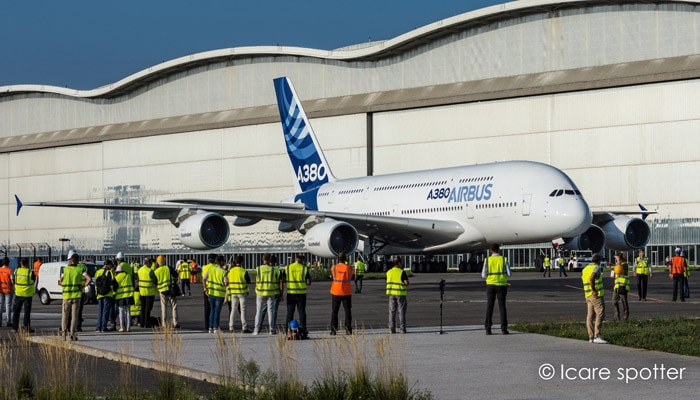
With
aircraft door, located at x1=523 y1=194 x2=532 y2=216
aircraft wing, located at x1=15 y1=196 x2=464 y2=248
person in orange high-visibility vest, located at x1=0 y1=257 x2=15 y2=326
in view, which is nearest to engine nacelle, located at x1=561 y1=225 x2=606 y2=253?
aircraft door, located at x1=523 y1=194 x2=532 y2=216

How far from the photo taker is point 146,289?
26109mm

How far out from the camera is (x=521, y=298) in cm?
3534

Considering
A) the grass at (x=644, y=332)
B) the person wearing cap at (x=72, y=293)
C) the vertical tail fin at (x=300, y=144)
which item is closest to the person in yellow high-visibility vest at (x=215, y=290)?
the person wearing cap at (x=72, y=293)

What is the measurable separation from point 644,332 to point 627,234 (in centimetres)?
2731

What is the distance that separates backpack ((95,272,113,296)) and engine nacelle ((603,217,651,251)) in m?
27.6

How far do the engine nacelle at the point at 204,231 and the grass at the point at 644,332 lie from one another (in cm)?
2208

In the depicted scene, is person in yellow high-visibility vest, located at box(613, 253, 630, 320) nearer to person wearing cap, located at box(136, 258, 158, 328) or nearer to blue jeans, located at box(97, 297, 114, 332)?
person wearing cap, located at box(136, 258, 158, 328)

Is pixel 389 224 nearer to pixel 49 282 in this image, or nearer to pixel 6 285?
pixel 49 282

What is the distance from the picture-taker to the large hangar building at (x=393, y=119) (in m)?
68.9

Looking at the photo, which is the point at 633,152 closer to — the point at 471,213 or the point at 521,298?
the point at 471,213

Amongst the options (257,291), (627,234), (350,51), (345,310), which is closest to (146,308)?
(257,291)

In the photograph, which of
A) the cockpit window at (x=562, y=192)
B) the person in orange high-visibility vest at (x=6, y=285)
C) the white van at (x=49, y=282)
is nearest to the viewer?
the person in orange high-visibility vest at (x=6, y=285)

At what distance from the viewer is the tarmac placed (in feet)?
45.6

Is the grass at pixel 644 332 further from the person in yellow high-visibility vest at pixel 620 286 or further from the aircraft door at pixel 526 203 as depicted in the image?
the aircraft door at pixel 526 203
